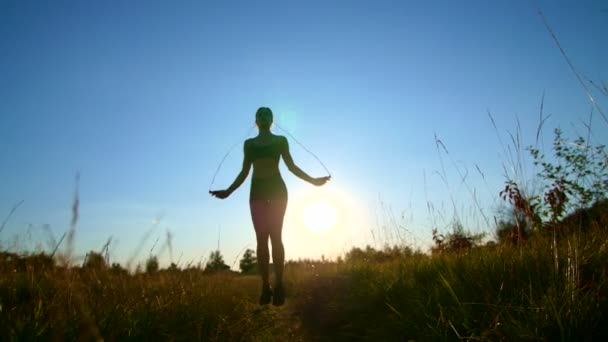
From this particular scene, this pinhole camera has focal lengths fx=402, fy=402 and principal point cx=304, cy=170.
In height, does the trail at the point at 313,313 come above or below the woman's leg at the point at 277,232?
below

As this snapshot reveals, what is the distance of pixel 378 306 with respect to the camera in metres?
4.18

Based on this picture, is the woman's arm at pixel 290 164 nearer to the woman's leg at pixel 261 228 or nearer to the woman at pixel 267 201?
the woman at pixel 267 201

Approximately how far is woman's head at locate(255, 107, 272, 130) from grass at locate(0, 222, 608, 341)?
85.8 inches

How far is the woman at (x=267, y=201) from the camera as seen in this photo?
523 cm

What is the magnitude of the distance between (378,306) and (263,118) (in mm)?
2908

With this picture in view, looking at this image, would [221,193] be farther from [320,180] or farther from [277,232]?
[320,180]

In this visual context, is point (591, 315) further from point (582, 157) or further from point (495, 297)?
point (582, 157)

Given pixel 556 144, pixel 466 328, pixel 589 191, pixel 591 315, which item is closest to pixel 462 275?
pixel 466 328

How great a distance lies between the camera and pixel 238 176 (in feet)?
18.5

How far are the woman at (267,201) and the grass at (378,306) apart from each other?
18.7 inches

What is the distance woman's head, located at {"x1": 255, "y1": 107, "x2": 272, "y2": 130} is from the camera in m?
5.62

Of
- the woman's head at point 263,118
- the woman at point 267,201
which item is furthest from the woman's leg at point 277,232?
the woman's head at point 263,118

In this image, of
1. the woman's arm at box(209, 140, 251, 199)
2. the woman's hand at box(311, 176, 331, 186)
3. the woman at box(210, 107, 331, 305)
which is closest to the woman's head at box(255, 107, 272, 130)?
the woman at box(210, 107, 331, 305)

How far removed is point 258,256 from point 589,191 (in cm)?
388
